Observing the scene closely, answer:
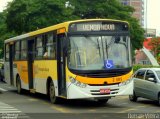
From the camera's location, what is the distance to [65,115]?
1430cm

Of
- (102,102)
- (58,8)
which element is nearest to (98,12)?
(58,8)

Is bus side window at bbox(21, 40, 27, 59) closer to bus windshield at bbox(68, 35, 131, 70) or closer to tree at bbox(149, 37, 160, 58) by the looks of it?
bus windshield at bbox(68, 35, 131, 70)

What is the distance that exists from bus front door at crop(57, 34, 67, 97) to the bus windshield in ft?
1.99

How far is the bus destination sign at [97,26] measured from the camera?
54.1ft

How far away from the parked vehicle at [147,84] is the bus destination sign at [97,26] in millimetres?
2465

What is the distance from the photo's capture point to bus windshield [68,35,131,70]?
16.0 m

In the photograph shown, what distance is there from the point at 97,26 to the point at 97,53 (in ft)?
3.47

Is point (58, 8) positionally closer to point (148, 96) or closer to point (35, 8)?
point (35, 8)

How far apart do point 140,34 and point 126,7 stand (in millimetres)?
3580
